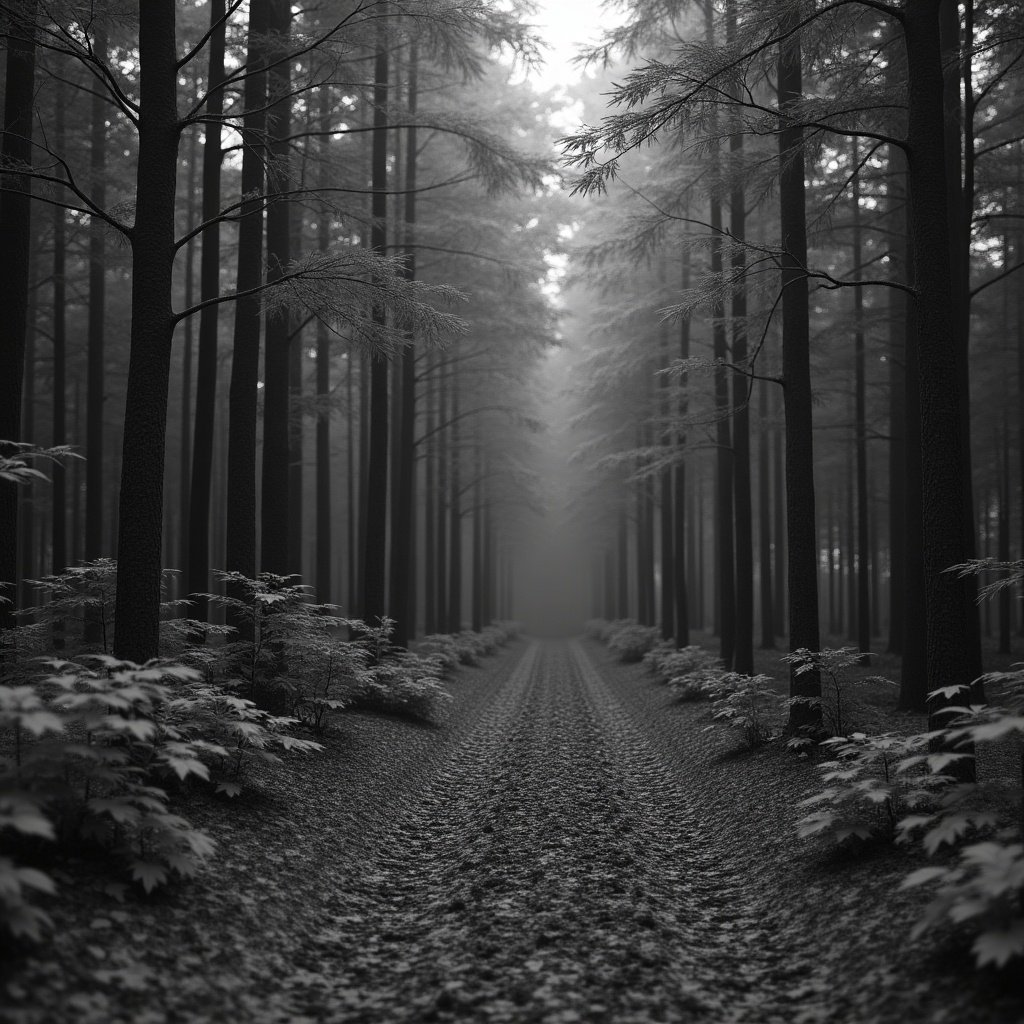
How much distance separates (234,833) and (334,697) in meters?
3.18

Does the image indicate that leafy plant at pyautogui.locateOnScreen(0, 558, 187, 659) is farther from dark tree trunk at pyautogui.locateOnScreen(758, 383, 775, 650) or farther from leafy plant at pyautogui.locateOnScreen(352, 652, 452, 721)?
dark tree trunk at pyautogui.locateOnScreen(758, 383, 775, 650)

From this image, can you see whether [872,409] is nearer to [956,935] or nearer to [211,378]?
[211,378]

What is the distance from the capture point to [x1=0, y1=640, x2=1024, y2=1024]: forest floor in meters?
3.49

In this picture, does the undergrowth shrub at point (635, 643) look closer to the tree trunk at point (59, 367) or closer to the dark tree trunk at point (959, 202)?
the dark tree trunk at point (959, 202)

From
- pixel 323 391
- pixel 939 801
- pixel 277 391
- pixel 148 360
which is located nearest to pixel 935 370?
pixel 939 801

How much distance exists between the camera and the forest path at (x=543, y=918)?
373 centimetres

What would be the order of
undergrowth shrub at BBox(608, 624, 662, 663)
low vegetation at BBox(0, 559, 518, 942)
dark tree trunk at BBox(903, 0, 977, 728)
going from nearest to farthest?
1. low vegetation at BBox(0, 559, 518, 942)
2. dark tree trunk at BBox(903, 0, 977, 728)
3. undergrowth shrub at BBox(608, 624, 662, 663)

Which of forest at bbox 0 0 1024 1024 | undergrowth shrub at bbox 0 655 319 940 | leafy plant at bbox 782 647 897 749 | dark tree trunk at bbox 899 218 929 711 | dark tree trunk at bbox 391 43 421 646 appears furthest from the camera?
dark tree trunk at bbox 391 43 421 646

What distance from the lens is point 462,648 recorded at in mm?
19531

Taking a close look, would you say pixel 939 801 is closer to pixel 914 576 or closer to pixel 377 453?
pixel 914 576

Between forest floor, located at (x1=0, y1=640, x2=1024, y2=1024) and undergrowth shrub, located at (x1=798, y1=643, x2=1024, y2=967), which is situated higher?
undergrowth shrub, located at (x1=798, y1=643, x2=1024, y2=967)

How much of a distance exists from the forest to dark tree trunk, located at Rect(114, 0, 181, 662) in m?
0.03

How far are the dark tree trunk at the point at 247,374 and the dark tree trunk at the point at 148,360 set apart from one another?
2882mm

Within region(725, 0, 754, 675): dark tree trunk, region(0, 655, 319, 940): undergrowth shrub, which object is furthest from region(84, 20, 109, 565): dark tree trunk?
region(725, 0, 754, 675): dark tree trunk
